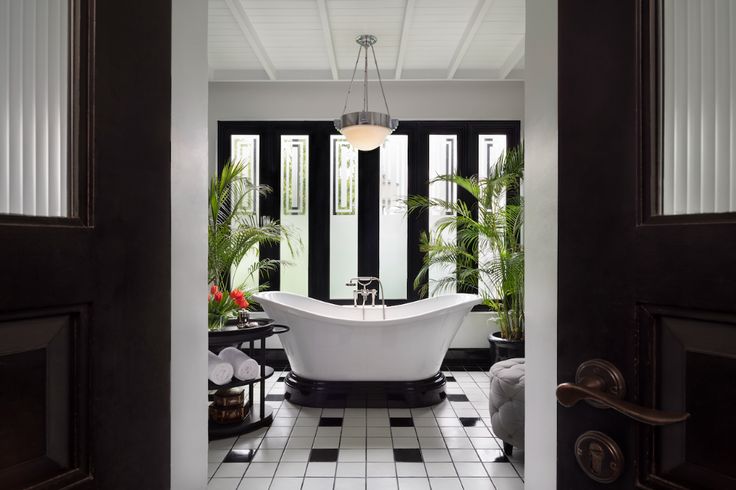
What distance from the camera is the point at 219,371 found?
273cm

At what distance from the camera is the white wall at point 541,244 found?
88 centimetres

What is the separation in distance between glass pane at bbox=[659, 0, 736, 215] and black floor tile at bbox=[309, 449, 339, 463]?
246cm

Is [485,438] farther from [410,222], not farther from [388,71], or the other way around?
[388,71]

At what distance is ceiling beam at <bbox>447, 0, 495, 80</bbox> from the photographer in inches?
125

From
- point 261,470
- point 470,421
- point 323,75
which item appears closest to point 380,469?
point 261,470

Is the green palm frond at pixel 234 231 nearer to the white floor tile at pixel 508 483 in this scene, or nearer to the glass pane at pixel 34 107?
the white floor tile at pixel 508 483

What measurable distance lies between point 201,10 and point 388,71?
137 inches

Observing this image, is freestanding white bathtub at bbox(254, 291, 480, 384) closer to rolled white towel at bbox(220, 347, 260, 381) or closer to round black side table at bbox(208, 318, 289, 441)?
round black side table at bbox(208, 318, 289, 441)

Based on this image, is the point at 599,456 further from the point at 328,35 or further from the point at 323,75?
the point at 323,75

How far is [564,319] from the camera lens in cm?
64

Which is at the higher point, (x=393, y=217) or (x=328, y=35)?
(x=328, y=35)

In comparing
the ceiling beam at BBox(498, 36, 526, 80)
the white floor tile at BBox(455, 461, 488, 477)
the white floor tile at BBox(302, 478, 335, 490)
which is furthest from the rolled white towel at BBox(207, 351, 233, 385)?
the ceiling beam at BBox(498, 36, 526, 80)

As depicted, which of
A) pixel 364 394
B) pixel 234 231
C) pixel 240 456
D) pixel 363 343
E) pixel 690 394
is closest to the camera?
pixel 690 394

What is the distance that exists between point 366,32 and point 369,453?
2937 mm
